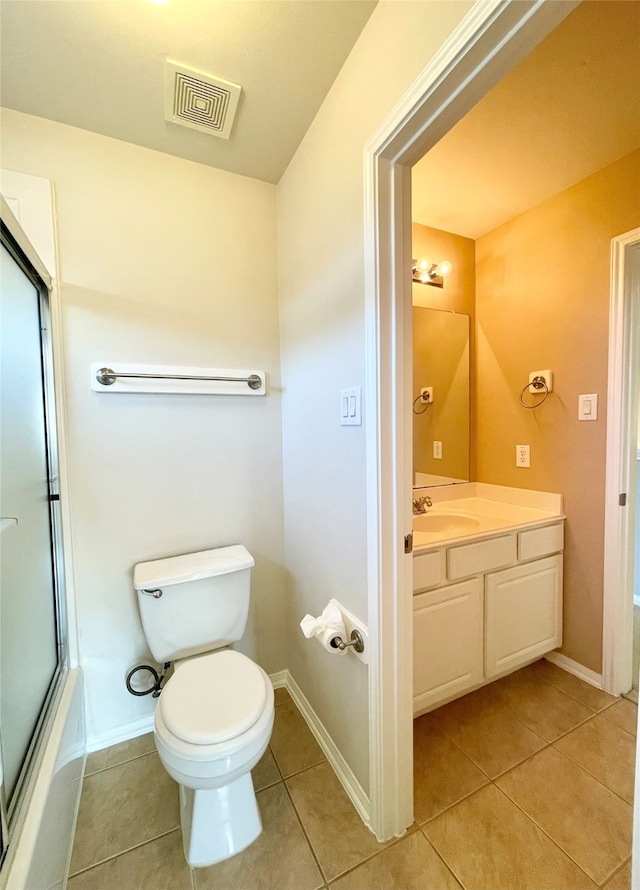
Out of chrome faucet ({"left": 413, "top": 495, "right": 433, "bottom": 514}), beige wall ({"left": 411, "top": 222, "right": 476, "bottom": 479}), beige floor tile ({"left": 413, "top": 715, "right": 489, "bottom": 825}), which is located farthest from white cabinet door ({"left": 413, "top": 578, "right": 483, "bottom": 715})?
beige wall ({"left": 411, "top": 222, "right": 476, "bottom": 479})

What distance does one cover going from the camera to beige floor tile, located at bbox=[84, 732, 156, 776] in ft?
4.56

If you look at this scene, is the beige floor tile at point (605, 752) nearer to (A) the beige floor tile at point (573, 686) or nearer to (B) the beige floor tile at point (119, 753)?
(A) the beige floor tile at point (573, 686)

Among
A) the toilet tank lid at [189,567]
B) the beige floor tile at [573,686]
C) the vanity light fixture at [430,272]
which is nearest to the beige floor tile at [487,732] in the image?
the beige floor tile at [573,686]

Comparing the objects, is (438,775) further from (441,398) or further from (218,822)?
(441,398)

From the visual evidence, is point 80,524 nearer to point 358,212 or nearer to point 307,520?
point 307,520

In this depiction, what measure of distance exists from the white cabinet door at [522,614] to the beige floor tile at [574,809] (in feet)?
1.18

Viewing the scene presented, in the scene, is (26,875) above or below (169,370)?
below

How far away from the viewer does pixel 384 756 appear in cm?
107

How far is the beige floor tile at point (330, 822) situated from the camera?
1.06 metres

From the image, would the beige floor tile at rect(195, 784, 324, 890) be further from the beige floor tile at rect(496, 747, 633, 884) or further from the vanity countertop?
the vanity countertop

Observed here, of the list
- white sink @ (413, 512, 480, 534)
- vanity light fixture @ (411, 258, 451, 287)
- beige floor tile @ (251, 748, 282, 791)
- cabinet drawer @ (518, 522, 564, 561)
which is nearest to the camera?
beige floor tile @ (251, 748, 282, 791)

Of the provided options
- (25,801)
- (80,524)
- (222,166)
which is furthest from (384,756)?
(222,166)

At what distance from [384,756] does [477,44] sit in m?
1.74

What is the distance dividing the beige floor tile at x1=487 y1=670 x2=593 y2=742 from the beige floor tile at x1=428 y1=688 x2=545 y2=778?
0.16ft
